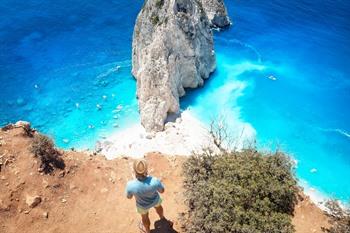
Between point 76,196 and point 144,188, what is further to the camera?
point 76,196

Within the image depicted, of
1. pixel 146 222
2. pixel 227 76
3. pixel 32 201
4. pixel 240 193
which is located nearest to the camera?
pixel 146 222

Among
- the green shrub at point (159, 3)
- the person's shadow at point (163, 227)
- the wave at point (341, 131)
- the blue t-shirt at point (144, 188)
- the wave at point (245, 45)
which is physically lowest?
the wave at point (341, 131)

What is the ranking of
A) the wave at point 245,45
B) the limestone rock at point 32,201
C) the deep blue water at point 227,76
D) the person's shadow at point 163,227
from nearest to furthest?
the person's shadow at point 163,227 → the limestone rock at point 32,201 → the deep blue water at point 227,76 → the wave at point 245,45

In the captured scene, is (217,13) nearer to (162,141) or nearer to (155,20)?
(155,20)

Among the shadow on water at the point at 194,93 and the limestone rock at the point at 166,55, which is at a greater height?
the limestone rock at the point at 166,55

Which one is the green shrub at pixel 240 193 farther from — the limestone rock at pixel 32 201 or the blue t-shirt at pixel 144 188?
the limestone rock at pixel 32 201

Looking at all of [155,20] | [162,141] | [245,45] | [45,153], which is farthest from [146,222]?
[245,45]

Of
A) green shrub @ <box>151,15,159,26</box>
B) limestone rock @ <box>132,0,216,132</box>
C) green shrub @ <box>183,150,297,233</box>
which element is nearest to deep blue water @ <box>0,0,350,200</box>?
limestone rock @ <box>132,0,216,132</box>

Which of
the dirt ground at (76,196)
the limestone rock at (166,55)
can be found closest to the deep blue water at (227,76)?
the limestone rock at (166,55)
